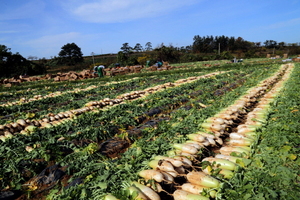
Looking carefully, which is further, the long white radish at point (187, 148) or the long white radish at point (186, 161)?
the long white radish at point (187, 148)

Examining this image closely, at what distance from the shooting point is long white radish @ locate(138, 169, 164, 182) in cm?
259

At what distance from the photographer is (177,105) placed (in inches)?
315

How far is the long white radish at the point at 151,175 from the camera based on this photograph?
102 inches

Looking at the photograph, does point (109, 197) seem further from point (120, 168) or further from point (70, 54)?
point (70, 54)

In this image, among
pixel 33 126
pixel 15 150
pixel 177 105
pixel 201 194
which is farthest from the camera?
pixel 177 105

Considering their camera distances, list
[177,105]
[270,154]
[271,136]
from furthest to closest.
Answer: [177,105] → [271,136] → [270,154]

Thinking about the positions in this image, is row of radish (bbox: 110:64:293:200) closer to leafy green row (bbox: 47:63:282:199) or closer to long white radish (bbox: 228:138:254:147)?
long white radish (bbox: 228:138:254:147)

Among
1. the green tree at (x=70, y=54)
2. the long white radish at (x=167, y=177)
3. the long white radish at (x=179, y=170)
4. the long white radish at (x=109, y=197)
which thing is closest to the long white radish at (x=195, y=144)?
the long white radish at (x=179, y=170)

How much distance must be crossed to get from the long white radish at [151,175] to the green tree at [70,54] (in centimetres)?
5628

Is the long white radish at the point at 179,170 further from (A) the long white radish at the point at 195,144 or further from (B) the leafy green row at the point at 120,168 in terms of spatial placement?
(A) the long white radish at the point at 195,144

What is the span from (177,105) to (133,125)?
2807mm

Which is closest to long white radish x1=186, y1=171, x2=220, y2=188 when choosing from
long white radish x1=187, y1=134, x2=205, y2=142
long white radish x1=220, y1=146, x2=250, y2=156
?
long white radish x1=220, y1=146, x2=250, y2=156

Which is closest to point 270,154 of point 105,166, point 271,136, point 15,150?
point 271,136

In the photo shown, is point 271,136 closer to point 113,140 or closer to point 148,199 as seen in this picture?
point 148,199
